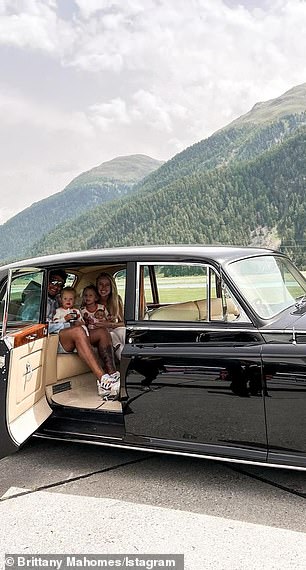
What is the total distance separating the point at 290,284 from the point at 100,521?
2.51 metres

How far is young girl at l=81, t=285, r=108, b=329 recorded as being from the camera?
17.9ft

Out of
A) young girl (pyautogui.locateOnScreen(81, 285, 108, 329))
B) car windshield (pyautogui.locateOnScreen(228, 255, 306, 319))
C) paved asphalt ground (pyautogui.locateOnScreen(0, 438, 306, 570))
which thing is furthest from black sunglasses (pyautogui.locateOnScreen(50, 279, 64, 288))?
car windshield (pyautogui.locateOnScreen(228, 255, 306, 319))

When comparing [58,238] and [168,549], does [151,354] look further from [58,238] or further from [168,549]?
[58,238]

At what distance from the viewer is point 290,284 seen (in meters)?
4.54

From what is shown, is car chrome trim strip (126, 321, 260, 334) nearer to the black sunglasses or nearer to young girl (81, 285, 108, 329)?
the black sunglasses

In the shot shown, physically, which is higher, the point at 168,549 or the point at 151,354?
the point at 151,354

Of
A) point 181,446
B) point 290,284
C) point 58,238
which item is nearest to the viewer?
point 181,446

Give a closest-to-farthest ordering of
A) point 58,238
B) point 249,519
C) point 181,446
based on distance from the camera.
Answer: point 249,519 → point 181,446 → point 58,238

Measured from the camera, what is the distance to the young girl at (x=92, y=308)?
17.9 ft

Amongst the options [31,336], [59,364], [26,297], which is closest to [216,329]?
[31,336]

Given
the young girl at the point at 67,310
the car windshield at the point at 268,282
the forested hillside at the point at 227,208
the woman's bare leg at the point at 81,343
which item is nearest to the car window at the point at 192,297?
the car windshield at the point at 268,282

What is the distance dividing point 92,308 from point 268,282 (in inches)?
81.7

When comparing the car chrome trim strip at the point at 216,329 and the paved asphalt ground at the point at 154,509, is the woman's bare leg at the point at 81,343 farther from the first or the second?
the car chrome trim strip at the point at 216,329

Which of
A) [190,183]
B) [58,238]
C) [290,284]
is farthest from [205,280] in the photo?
[58,238]
